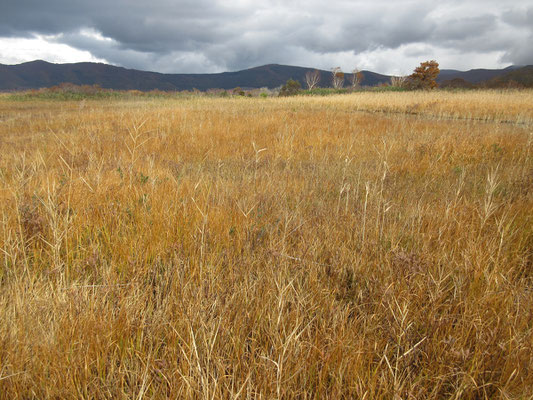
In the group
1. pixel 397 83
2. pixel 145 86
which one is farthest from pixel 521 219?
pixel 145 86

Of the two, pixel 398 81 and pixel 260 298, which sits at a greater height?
pixel 398 81

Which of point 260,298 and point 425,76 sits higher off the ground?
point 425,76

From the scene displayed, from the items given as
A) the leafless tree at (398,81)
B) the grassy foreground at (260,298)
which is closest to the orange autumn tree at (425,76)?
the leafless tree at (398,81)

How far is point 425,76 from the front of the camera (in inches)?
1531

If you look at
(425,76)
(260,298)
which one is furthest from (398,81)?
(260,298)

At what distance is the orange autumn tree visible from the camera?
3719cm

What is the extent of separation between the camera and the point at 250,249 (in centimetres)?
195

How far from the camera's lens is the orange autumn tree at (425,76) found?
37.2 m

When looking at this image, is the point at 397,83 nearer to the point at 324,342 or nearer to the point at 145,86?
the point at 324,342

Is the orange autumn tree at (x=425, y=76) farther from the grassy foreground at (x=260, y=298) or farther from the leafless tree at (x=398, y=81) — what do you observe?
the grassy foreground at (x=260, y=298)

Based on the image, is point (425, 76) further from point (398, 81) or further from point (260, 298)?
point (260, 298)

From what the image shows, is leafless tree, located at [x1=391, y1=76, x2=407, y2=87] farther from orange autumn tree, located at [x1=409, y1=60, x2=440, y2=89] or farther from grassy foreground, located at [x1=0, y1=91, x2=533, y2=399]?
grassy foreground, located at [x1=0, y1=91, x2=533, y2=399]

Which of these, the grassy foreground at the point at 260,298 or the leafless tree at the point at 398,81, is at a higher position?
the leafless tree at the point at 398,81

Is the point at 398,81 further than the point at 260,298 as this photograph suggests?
Yes
